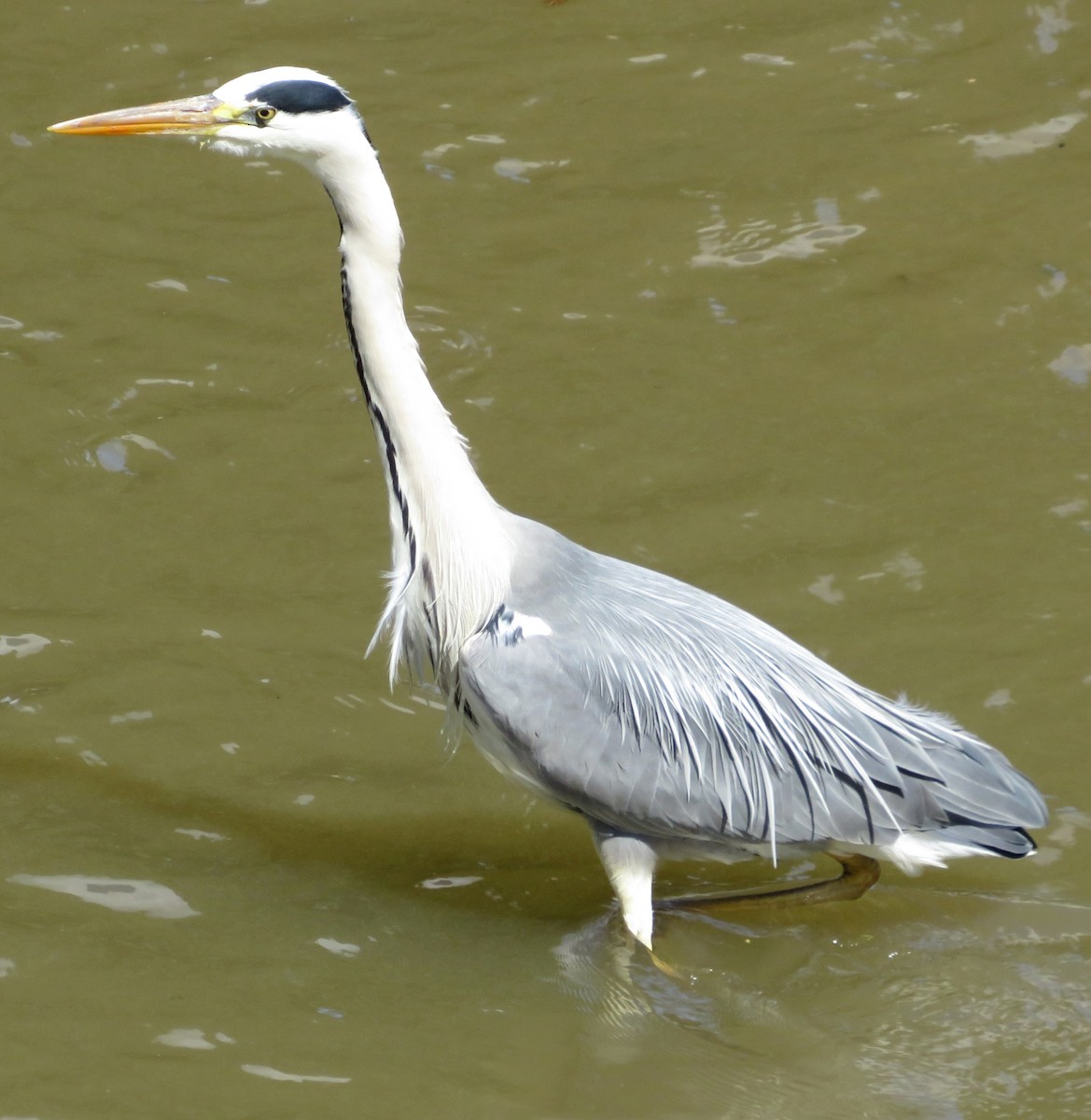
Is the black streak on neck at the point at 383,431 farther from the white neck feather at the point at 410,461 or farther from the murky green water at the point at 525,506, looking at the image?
the murky green water at the point at 525,506

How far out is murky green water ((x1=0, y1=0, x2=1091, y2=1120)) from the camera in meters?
3.82

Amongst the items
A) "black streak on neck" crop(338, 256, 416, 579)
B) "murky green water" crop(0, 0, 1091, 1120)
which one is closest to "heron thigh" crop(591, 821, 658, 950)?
"murky green water" crop(0, 0, 1091, 1120)

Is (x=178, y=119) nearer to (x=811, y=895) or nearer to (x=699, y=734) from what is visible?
(x=699, y=734)

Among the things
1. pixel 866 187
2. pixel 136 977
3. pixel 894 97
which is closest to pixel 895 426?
pixel 866 187

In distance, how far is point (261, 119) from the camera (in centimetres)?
409

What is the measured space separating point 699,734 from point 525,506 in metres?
1.61

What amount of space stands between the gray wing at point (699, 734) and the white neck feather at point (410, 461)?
0.35 feet

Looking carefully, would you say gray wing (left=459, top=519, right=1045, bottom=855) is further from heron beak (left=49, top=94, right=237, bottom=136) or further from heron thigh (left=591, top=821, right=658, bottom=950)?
heron beak (left=49, top=94, right=237, bottom=136)

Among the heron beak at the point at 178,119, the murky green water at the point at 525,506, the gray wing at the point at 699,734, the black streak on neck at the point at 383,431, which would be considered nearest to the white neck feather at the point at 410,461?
the black streak on neck at the point at 383,431

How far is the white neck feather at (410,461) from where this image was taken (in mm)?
4070

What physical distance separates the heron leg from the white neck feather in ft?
2.99

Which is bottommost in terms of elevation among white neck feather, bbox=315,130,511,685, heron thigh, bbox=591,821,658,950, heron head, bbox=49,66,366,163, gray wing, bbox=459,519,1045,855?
heron thigh, bbox=591,821,658,950

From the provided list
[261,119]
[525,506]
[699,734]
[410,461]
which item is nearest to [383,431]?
[410,461]

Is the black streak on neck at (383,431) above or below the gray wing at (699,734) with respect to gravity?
above
